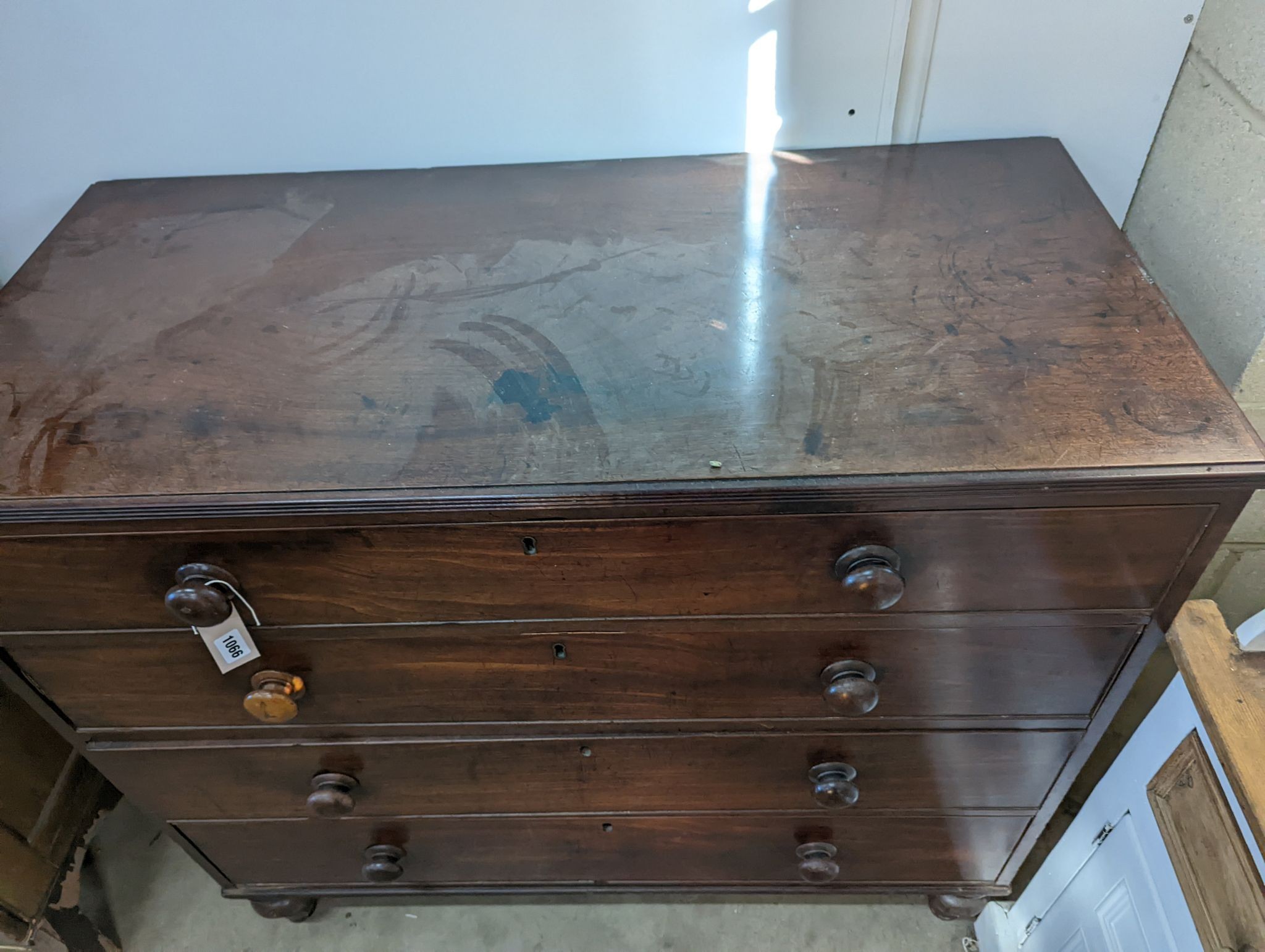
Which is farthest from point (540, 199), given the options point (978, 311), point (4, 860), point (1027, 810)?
point (4, 860)

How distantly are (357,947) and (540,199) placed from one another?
1.14m

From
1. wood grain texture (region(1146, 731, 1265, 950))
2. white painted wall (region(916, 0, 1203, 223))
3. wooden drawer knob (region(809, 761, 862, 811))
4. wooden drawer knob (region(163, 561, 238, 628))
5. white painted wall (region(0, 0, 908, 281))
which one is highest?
white painted wall (region(916, 0, 1203, 223))

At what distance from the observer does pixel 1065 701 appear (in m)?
0.88

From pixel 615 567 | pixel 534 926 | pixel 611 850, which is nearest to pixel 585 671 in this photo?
pixel 615 567

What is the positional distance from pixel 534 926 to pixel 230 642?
2.63 feet

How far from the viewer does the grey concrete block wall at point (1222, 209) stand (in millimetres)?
882

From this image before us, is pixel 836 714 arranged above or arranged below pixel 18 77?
below

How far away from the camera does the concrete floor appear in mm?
1309

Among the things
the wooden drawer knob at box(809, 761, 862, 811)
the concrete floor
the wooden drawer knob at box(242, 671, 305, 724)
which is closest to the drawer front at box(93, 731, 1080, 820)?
the wooden drawer knob at box(809, 761, 862, 811)

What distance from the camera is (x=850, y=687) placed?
2.65 feet

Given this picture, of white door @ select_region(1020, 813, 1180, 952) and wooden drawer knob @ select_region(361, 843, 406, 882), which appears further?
wooden drawer knob @ select_region(361, 843, 406, 882)

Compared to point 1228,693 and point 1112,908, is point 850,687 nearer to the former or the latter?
point 1228,693

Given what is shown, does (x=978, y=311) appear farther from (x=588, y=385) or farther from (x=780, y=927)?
(x=780, y=927)

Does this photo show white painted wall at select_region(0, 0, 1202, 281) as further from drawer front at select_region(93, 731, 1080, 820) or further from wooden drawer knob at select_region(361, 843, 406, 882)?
wooden drawer knob at select_region(361, 843, 406, 882)
